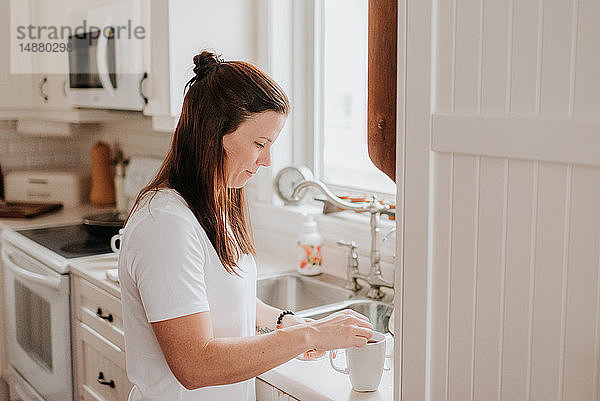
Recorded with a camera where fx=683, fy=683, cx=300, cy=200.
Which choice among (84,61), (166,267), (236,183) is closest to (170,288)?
(166,267)

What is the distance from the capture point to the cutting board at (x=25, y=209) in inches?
134

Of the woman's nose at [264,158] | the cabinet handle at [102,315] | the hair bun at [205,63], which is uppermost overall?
the hair bun at [205,63]

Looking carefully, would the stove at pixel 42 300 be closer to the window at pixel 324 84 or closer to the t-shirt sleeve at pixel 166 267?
the window at pixel 324 84

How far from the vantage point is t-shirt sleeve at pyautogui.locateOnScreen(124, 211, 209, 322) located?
123 cm

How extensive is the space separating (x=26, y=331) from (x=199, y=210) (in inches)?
77.2

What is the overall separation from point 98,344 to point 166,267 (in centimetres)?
129

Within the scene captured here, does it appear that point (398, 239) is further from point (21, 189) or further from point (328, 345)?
point (21, 189)

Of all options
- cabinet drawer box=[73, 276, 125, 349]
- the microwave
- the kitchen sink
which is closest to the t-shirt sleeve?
the kitchen sink

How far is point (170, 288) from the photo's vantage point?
1231 mm

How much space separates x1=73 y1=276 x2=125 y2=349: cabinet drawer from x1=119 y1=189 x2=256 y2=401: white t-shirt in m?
0.82

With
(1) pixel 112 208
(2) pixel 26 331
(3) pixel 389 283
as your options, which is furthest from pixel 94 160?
(3) pixel 389 283

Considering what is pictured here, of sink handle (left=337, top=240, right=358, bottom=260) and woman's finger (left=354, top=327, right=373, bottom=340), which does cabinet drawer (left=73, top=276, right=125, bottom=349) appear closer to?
sink handle (left=337, top=240, right=358, bottom=260)

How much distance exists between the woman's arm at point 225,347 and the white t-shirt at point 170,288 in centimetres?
3

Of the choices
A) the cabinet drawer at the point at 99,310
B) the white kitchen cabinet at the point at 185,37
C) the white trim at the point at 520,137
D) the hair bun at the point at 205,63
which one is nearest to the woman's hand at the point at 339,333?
the white trim at the point at 520,137
